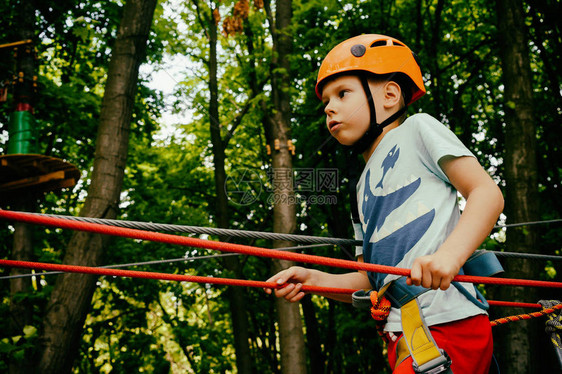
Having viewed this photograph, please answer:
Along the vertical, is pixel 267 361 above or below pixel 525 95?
below

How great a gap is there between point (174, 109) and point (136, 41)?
6927 mm

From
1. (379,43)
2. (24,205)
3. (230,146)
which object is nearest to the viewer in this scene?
(379,43)

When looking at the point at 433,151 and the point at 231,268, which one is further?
the point at 231,268

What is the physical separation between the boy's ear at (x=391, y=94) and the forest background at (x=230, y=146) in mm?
2891

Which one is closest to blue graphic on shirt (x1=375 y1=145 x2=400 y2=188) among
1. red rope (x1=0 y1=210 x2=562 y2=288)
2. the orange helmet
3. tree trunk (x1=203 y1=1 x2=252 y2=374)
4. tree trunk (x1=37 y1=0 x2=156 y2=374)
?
the orange helmet

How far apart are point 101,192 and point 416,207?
317 cm

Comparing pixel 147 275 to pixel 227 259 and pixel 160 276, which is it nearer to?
pixel 160 276

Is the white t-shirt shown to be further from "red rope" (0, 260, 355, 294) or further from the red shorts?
"red rope" (0, 260, 355, 294)

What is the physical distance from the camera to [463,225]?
1.43 metres

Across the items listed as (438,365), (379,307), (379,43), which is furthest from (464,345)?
(379,43)

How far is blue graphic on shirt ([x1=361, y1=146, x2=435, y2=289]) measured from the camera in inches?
66.2

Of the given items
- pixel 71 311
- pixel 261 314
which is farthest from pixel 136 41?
pixel 261 314

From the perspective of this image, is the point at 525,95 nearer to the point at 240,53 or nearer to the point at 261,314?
the point at 240,53

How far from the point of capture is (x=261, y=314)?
17062 mm
